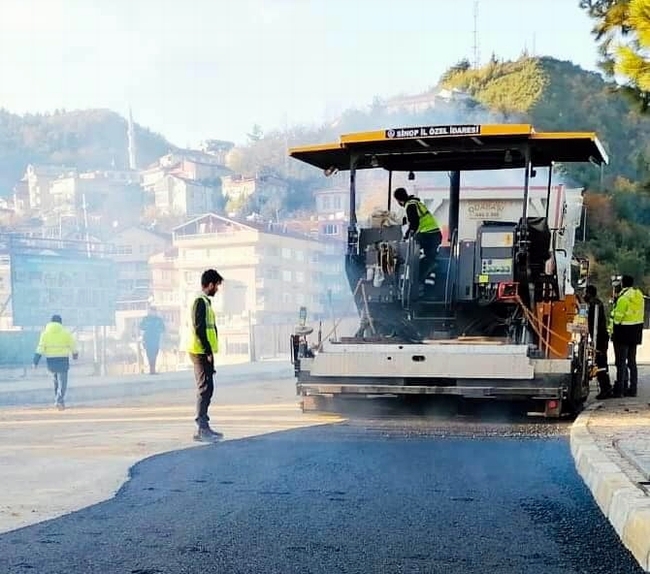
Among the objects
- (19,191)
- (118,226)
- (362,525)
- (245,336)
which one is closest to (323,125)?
(118,226)

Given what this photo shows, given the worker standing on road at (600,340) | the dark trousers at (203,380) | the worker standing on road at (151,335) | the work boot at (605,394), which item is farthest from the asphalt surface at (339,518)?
the worker standing on road at (151,335)

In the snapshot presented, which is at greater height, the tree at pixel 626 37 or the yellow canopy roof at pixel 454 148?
the tree at pixel 626 37

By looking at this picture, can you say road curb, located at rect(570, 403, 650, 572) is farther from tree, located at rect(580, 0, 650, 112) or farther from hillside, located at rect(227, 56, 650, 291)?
hillside, located at rect(227, 56, 650, 291)

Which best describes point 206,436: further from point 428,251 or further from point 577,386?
point 577,386

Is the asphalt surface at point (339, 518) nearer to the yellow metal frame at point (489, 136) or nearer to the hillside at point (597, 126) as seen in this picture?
the yellow metal frame at point (489, 136)

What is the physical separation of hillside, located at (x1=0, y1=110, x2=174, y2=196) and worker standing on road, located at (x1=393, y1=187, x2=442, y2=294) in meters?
33.5

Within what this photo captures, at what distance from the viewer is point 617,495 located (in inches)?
174

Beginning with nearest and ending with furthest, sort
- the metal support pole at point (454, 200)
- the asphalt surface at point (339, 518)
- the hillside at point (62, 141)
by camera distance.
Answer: the asphalt surface at point (339, 518)
the metal support pole at point (454, 200)
the hillside at point (62, 141)

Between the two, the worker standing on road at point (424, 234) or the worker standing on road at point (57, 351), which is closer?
the worker standing on road at point (424, 234)

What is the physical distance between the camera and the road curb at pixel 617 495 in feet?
12.5

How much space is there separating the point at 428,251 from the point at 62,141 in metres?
45.6

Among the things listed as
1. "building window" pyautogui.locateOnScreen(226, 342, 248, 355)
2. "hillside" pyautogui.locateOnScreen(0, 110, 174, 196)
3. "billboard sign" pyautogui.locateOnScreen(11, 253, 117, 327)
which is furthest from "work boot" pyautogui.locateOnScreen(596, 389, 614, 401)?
"hillside" pyautogui.locateOnScreen(0, 110, 174, 196)

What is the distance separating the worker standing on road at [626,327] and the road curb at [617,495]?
3912 millimetres

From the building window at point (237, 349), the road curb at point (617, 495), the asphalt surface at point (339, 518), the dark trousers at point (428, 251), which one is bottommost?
the building window at point (237, 349)
